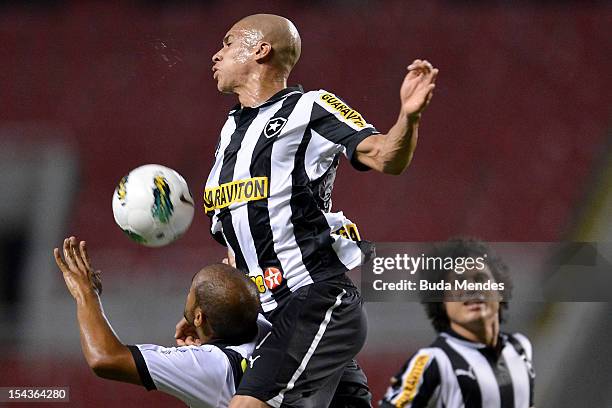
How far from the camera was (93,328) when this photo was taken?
9.36 ft

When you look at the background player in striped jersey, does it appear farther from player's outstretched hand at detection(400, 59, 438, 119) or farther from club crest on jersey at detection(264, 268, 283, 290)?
player's outstretched hand at detection(400, 59, 438, 119)

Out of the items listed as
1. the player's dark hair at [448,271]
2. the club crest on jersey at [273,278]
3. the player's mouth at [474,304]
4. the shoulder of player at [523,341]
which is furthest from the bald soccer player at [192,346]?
the player's dark hair at [448,271]

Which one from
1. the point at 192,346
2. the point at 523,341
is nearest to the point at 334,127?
the point at 192,346

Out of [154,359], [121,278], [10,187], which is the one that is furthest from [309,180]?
[10,187]

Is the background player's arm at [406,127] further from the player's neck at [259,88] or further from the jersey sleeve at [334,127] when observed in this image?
the player's neck at [259,88]

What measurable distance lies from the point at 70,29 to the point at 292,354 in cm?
377

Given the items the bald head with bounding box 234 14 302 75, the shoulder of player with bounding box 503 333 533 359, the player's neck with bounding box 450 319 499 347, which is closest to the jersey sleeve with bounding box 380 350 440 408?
the player's neck with bounding box 450 319 499 347

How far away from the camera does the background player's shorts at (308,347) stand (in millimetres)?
3035

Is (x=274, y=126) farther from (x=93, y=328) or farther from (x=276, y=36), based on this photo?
(x=93, y=328)

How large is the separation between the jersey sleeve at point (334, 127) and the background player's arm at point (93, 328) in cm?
81

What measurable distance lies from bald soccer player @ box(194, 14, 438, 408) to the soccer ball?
11 cm

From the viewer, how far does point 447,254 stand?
5797mm

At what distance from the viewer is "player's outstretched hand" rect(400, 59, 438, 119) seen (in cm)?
269

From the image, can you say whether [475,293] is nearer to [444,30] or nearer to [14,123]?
[444,30]
